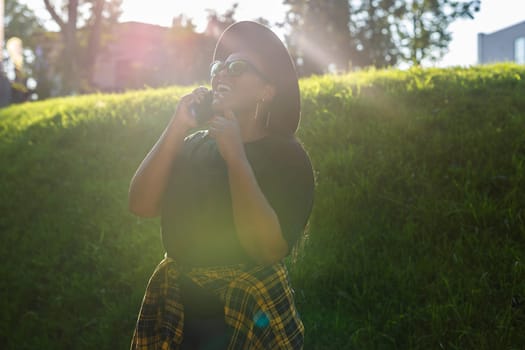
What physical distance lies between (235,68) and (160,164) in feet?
1.60

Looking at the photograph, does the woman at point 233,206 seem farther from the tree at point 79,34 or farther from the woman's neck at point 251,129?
the tree at point 79,34

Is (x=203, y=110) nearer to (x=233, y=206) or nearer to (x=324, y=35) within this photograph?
(x=233, y=206)

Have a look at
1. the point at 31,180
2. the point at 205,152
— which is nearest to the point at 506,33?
the point at 31,180

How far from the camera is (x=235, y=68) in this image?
1.91 meters

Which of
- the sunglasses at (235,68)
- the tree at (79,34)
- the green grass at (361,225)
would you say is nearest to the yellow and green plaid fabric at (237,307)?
the sunglasses at (235,68)

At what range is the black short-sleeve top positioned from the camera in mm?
1819

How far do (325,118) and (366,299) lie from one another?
306cm

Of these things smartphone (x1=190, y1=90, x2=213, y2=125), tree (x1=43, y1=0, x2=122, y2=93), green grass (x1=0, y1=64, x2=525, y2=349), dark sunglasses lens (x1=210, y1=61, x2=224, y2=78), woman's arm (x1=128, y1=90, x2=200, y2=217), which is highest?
tree (x1=43, y1=0, x2=122, y2=93)

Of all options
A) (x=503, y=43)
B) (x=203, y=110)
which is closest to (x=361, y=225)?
(x=203, y=110)

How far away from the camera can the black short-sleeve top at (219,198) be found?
71.6 inches

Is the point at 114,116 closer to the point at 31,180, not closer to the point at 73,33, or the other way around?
the point at 31,180

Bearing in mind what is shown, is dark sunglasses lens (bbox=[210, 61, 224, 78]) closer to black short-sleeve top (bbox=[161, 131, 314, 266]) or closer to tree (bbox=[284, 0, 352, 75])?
black short-sleeve top (bbox=[161, 131, 314, 266])

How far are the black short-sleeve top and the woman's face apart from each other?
0.17 m

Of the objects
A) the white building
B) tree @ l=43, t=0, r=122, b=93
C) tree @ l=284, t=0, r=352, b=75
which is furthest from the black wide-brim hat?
the white building
